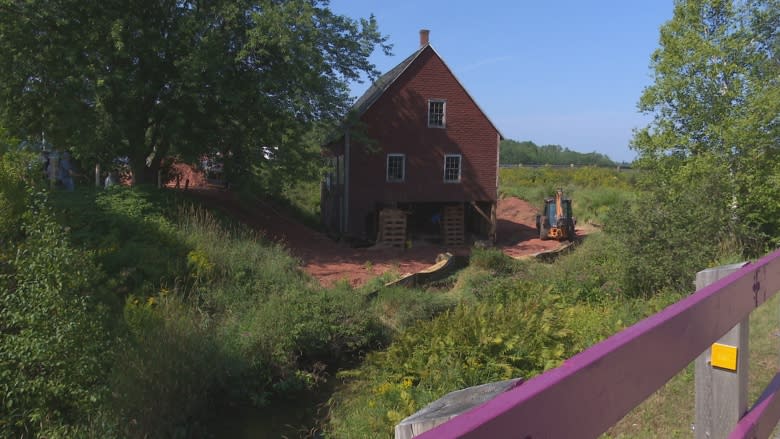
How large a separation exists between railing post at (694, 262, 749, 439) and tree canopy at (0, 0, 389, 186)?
16.7 m

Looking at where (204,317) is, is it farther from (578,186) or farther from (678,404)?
(578,186)

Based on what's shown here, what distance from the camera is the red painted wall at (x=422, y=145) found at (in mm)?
25344

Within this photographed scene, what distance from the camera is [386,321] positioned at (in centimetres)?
1297

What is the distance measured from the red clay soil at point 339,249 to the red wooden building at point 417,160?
1.68 meters

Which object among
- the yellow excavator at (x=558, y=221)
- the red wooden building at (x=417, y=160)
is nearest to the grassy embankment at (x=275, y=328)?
the yellow excavator at (x=558, y=221)

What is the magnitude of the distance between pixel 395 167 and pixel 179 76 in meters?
10.0

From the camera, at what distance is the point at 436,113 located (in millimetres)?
26406

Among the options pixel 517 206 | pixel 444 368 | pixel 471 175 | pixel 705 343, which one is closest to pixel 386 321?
pixel 444 368

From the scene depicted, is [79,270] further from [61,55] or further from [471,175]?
[471,175]

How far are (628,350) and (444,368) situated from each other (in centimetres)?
689

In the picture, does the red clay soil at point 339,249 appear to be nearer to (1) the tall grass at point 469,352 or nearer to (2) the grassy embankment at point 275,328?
(2) the grassy embankment at point 275,328

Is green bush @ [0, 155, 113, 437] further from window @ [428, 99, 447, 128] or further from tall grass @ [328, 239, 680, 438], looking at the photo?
window @ [428, 99, 447, 128]

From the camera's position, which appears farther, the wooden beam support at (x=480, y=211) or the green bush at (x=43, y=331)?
the wooden beam support at (x=480, y=211)

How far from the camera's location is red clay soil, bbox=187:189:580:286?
1816cm
